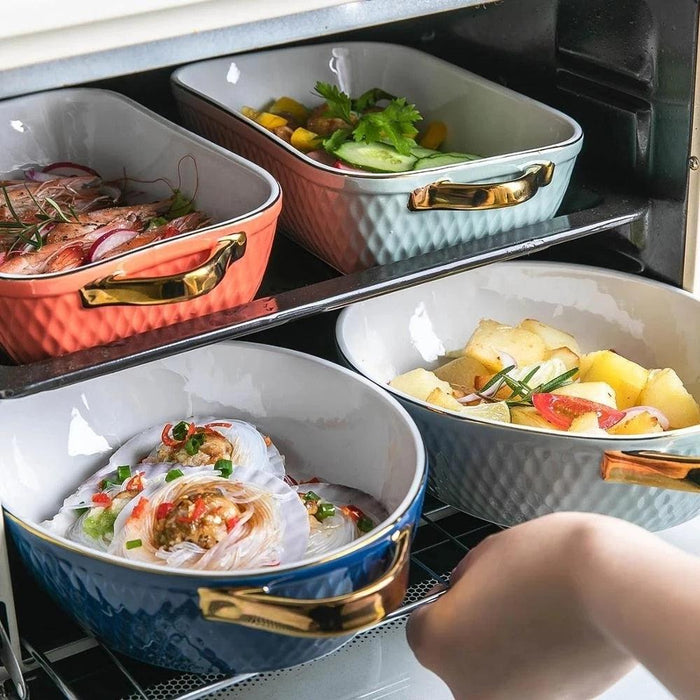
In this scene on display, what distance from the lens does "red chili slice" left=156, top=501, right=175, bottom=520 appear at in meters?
0.82

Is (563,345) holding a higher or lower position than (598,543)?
lower

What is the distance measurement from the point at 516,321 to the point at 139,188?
15.1 inches

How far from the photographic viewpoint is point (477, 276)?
114cm

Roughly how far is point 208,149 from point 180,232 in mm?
78

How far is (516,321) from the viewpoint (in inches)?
45.2

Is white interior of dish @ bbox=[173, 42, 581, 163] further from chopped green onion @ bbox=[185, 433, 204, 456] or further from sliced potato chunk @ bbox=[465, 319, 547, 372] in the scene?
chopped green onion @ bbox=[185, 433, 204, 456]

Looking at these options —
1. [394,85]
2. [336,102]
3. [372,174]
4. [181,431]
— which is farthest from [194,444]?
[394,85]

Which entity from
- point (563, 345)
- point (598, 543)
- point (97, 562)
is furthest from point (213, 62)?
point (598, 543)

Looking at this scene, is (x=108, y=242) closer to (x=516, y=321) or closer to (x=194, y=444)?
(x=194, y=444)

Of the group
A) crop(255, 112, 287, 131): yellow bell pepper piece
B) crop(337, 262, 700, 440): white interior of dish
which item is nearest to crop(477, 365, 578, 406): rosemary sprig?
crop(337, 262, 700, 440): white interior of dish

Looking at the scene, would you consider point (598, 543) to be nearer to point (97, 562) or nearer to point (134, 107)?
Answer: point (97, 562)

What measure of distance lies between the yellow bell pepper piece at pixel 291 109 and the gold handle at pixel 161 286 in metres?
0.34

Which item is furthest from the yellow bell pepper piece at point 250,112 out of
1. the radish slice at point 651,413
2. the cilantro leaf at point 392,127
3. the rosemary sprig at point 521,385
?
the radish slice at point 651,413

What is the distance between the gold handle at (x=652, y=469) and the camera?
0.87 meters
